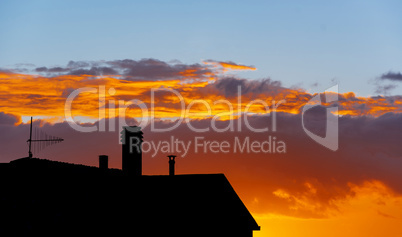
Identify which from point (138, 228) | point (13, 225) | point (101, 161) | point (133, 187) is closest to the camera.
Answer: point (13, 225)

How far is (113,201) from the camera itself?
3425cm

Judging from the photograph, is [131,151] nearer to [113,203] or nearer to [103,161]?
[103,161]

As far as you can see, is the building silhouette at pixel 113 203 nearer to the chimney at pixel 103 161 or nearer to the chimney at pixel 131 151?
the chimney at pixel 131 151

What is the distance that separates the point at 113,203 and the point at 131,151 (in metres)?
5.43

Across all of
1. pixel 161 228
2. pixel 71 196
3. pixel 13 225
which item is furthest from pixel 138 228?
pixel 13 225

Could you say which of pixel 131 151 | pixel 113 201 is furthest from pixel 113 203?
pixel 131 151

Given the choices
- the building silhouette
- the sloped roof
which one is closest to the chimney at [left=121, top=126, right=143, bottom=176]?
the building silhouette

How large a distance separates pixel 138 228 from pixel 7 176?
7.14 m

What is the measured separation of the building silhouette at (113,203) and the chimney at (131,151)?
0.19ft

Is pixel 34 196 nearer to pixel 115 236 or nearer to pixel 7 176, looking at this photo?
pixel 7 176

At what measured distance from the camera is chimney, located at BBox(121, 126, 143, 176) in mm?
38844

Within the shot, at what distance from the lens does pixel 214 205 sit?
119 feet

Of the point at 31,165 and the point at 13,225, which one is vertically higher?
the point at 31,165

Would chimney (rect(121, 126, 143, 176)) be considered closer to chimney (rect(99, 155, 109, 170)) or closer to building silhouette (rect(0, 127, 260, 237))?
building silhouette (rect(0, 127, 260, 237))
